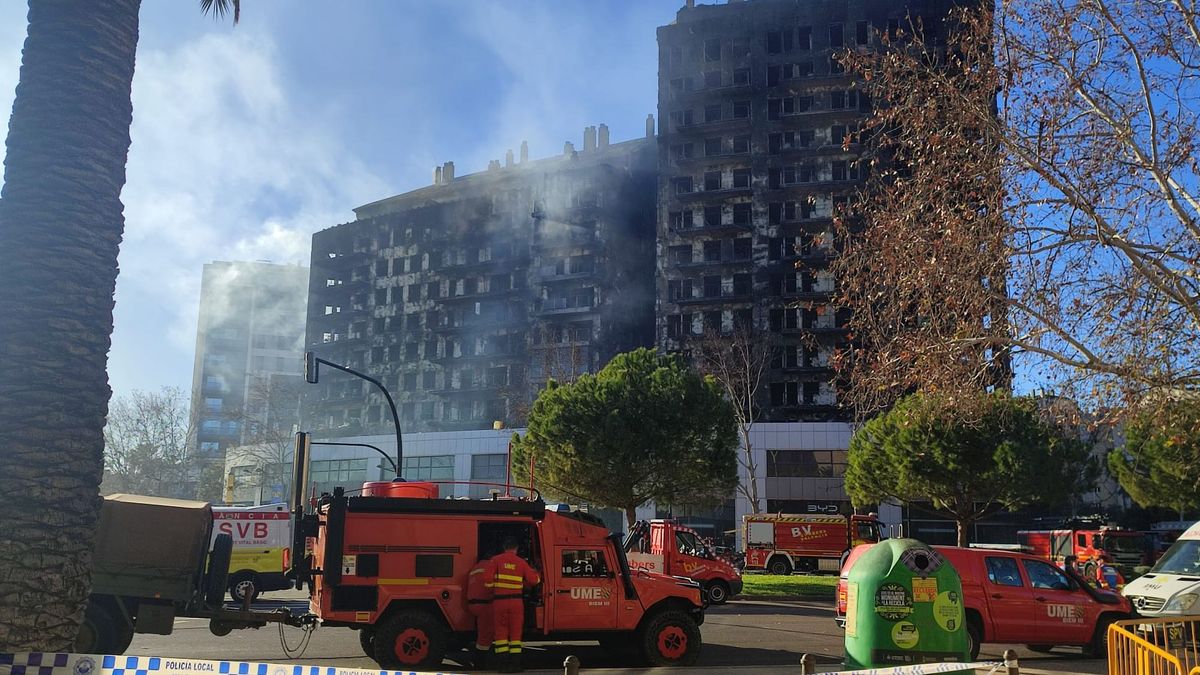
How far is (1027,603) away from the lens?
14.2 meters

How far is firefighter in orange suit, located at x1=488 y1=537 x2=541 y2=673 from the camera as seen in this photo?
12.0m

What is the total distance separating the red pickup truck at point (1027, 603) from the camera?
46.0ft

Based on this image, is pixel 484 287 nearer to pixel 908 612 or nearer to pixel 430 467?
pixel 430 467

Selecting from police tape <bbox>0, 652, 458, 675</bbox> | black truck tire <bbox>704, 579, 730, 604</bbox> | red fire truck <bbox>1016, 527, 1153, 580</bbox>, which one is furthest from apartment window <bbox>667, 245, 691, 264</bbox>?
police tape <bbox>0, 652, 458, 675</bbox>

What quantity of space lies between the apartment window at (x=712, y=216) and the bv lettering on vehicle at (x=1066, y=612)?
58426 millimetres

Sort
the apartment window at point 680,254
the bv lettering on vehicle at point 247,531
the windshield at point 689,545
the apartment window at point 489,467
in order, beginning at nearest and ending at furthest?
the windshield at point 689,545 → the bv lettering on vehicle at point 247,531 → the apartment window at point 489,467 → the apartment window at point 680,254

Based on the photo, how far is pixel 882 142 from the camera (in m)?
13.6

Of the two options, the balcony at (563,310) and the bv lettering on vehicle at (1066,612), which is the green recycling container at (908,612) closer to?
the bv lettering on vehicle at (1066,612)

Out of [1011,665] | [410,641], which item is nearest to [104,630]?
[410,641]

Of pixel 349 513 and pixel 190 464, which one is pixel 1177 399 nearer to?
pixel 349 513

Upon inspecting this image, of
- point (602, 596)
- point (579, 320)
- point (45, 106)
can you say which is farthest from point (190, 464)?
point (45, 106)

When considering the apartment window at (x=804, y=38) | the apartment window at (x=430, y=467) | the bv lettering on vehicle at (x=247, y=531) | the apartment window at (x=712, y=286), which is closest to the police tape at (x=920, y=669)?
the bv lettering on vehicle at (x=247, y=531)

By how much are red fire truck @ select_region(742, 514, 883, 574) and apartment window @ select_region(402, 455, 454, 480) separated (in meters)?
31.5

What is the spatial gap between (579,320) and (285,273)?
228 feet
